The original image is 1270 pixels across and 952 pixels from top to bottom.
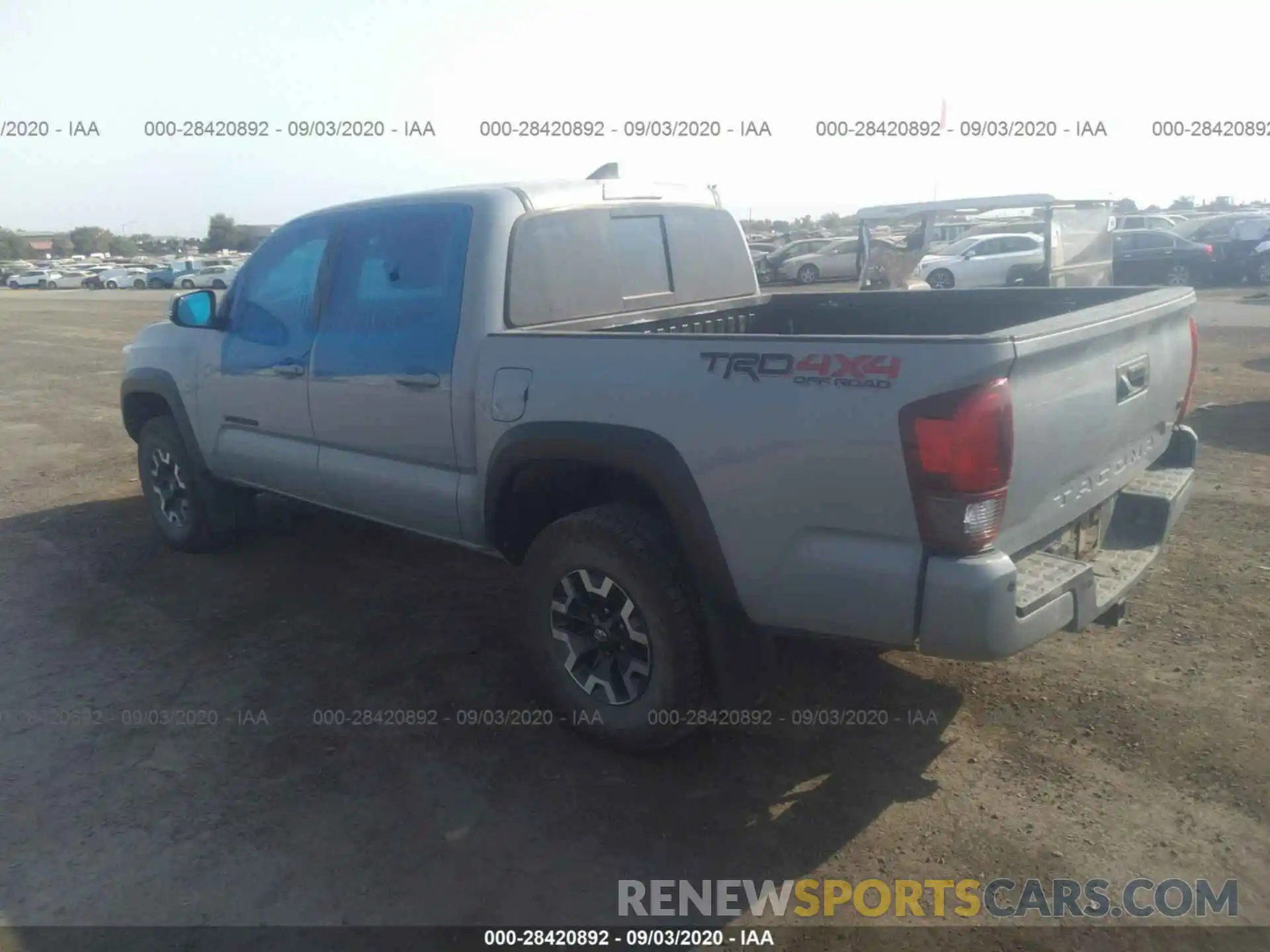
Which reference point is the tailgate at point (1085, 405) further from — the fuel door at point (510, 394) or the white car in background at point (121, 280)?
the white car in background at point (121, 280)

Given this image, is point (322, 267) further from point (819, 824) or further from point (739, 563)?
point (819, 824)

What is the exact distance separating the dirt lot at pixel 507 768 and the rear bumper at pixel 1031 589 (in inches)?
26.3

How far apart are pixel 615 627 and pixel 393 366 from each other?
1.52m

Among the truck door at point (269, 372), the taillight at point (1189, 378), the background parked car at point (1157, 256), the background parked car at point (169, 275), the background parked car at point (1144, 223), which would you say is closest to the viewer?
the taillight at point (1189, 378)

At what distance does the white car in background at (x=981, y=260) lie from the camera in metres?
22.4

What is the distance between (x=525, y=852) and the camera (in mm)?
3189

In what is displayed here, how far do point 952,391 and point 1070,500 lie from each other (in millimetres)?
766

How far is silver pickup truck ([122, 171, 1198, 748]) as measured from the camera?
280cm

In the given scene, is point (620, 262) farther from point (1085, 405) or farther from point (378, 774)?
point (378, 774)

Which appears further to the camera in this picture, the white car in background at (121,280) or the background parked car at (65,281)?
the background parked car at (65,281)

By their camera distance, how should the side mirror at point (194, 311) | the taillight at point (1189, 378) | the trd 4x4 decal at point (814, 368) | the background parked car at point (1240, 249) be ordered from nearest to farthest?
1. the trd 4x4 decal at point (814, 368)
2. the taillight at point (1189, 378)
3. the side mirror at point (194, 311)
4. the background parked car at point (1240, 249)

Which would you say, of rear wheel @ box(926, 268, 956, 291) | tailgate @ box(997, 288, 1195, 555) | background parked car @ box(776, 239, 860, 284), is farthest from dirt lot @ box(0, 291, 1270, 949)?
background parked car @ box(776, 239, 860, 284)

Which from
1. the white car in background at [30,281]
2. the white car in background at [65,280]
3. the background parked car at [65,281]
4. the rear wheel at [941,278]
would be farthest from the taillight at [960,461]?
the white car in background at [30,281]

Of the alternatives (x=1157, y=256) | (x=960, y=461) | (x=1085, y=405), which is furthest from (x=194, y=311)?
(x=1157, y=256)
